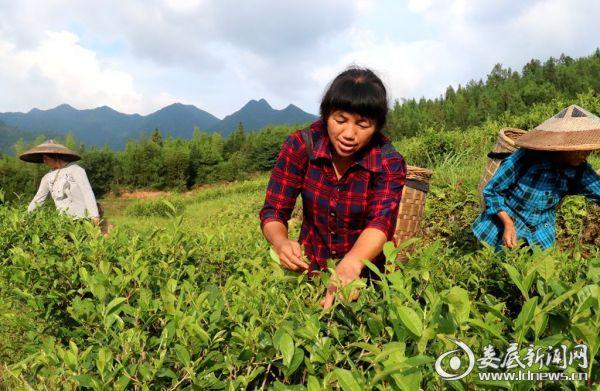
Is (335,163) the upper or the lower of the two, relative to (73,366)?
upper

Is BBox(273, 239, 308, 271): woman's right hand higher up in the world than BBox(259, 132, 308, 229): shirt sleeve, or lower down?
lower down

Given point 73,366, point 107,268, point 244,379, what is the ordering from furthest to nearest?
point 107,268 → point 73,366 → point 244,379

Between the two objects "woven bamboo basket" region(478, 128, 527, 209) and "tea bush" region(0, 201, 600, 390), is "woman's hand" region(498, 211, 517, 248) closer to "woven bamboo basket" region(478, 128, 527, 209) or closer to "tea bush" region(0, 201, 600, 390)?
"woven bamboo basket" region(478, 128, 527, 209)

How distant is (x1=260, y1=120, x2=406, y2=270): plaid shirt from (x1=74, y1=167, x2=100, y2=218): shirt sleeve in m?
3.34

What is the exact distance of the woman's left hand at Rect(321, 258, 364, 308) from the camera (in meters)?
1.34

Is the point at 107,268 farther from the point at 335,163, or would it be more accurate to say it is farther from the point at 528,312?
the point at 528,312

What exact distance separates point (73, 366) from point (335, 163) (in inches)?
58.4

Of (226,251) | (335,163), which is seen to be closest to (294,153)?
(335,163)

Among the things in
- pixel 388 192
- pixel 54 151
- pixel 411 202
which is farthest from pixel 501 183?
pixel 54 151

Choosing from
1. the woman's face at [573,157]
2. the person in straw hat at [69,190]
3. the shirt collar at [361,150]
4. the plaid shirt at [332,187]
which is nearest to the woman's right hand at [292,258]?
the plaid shirt at [332,187]

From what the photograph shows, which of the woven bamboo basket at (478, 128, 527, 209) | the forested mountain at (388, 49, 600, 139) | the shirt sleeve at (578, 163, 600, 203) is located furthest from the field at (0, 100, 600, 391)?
the forested mountain at (388, 49, 600, 139)

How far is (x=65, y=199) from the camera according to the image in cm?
514

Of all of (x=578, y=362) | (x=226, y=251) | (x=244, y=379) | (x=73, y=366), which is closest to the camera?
(x=578, y=362)

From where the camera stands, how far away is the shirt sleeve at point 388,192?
2.07 m
